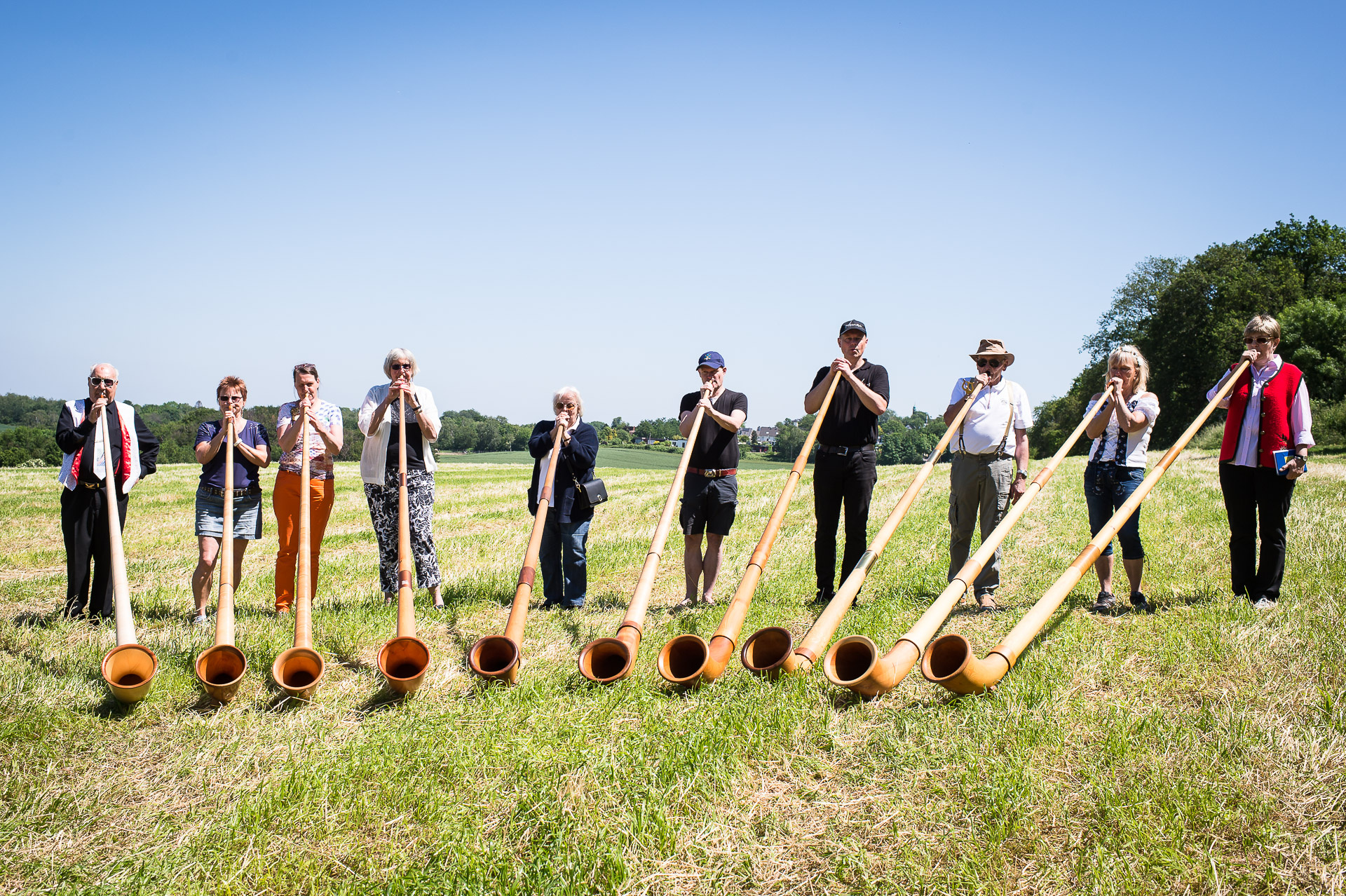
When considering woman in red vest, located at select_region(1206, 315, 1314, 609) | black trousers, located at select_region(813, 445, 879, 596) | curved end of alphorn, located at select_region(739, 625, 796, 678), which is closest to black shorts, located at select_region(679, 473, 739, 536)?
black trousers, located at select_region(813, 445, 879, 596)

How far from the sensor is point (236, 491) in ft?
21.5

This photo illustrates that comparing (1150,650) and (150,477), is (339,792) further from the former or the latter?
(150,477)

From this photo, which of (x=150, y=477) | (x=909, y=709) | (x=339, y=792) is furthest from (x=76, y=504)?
(x=150, y=477)

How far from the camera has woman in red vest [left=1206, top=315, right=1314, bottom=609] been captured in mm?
5727

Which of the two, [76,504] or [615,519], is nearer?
[76,504]

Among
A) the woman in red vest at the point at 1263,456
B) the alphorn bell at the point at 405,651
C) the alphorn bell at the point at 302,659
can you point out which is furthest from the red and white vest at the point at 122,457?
the woman in red vest at the point at 1263,456

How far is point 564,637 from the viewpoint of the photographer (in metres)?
5.62

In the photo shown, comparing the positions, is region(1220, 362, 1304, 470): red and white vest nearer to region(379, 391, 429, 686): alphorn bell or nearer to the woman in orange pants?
region(379, 391, 429, 686): alphorn bell

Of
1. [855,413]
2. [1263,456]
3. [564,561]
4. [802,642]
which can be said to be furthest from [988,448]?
[564,561]

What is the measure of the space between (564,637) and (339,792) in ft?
8.02

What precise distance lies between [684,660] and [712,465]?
2272 mm

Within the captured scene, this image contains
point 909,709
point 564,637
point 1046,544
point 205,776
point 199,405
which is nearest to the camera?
point 205,776

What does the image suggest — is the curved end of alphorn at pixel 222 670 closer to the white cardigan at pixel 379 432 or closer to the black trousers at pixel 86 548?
the white cardigan at pixel 379 432

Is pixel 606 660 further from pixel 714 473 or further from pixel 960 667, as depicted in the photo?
pixel 714 473
